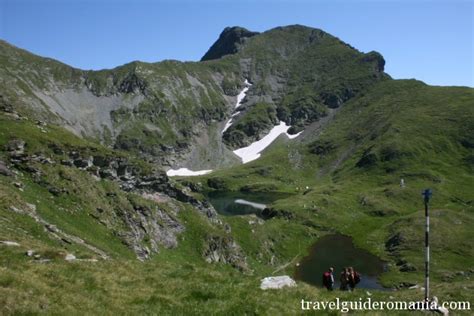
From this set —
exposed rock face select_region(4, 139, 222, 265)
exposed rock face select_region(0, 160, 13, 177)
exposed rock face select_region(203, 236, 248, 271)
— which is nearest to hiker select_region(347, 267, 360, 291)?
exposed rock face select_region(4, 139, 222, 265)

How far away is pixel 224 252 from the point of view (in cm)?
7900

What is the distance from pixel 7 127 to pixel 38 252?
145ft

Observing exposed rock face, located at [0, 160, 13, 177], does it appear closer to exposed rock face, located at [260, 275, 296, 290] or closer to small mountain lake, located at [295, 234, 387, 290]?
exposed rock face, located at [260, 275, 296, 290]

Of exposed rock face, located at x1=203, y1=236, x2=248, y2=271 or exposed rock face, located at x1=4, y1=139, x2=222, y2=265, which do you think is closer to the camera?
exposed rock face, located at x1=4, y1=139, x2=222, y2=265

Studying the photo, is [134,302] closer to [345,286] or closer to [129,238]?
[345,286]

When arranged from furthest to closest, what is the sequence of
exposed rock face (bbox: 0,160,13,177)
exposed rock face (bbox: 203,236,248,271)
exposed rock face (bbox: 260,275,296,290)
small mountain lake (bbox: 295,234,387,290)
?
small mountain lake (bbox: 295,234,387,290) < exposed rock face (bbox: 203,236,248,271) < exposed rock face (bbox: 0,160,13,177) < exposed rock face (bbox: 260,275,296,290)

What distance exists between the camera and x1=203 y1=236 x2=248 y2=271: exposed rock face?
7369 cm

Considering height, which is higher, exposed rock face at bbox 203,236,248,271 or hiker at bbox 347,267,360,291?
hiker at bbox 347,267,360,291

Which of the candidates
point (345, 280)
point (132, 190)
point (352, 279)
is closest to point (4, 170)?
point (132, 190)

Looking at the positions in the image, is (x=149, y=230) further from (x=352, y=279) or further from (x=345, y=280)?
(x=352, y=279)

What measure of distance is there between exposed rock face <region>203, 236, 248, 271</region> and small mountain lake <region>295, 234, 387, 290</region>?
23.5 m

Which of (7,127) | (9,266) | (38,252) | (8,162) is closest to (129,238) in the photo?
(8,162)

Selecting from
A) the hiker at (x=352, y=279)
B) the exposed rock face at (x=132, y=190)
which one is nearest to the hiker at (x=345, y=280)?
the hiker at (x=352, y=279)

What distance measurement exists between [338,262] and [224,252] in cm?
5594
